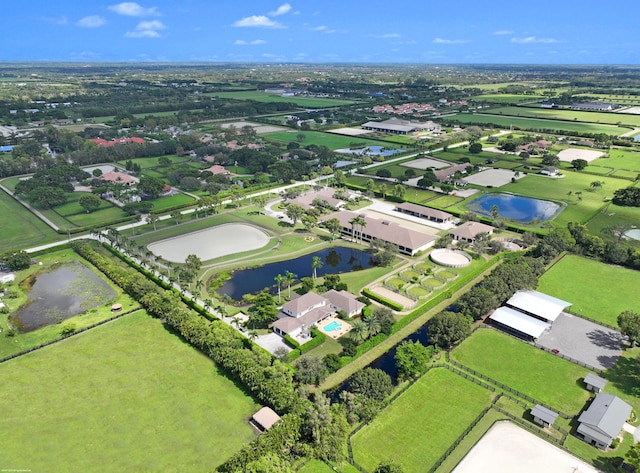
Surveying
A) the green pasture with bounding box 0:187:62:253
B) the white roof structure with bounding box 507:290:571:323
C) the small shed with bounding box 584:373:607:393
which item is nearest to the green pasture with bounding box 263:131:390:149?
the green pasture with bounding box 0:187:62:253

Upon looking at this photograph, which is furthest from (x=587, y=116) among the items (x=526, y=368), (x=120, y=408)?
(x=120, y=408)

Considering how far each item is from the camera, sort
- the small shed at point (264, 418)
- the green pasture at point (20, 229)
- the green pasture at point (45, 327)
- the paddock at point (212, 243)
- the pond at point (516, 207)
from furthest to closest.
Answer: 1. the pond at point (516, 207)
2. the green pasture at point (20, 229)
3. the paddock at point (212, 243)
4. the green pasture at point (45, 327)
5. the small shed at point (264, 418)

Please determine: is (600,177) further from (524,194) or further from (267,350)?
(267,350)

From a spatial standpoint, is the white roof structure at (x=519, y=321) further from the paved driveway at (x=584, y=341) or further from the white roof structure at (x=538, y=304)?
the paved driveway at (x=584, y=341)

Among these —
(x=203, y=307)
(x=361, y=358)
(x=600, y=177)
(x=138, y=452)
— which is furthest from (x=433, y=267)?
(x=600, y=177)

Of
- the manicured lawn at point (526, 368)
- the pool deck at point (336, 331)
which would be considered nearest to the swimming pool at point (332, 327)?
the pool deck at point (336, 331)

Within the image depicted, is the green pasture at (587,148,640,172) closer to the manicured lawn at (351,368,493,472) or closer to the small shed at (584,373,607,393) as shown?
the small shed at (584,373,607,393)
